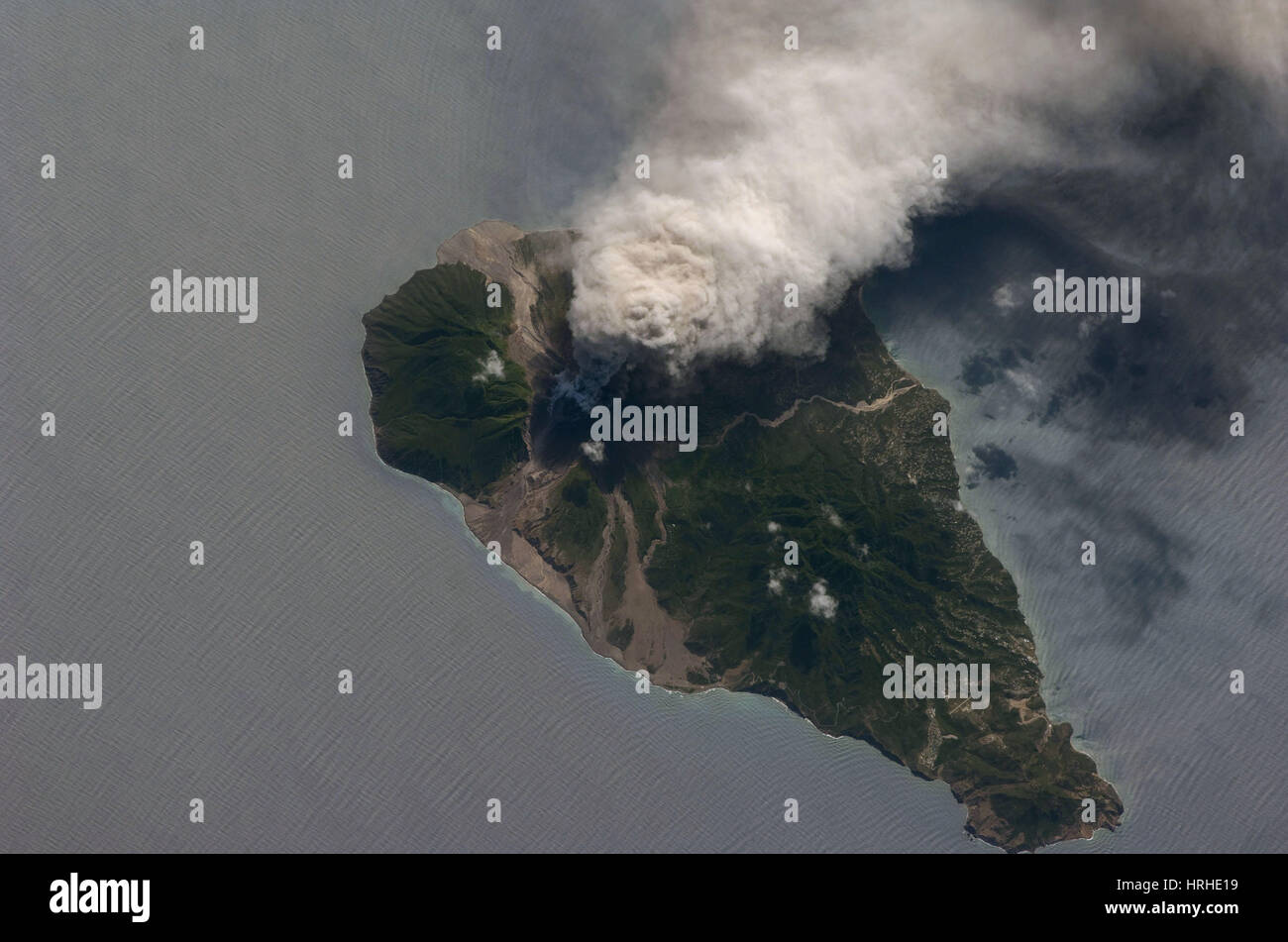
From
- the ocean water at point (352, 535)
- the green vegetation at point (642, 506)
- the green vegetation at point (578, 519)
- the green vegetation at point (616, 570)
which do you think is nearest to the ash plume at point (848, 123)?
the ocean water at point (352, 535)

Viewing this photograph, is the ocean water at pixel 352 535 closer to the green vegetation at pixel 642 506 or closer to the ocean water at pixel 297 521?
the ocean water at pixel 297 521

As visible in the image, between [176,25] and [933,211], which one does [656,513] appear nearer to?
[933,211]

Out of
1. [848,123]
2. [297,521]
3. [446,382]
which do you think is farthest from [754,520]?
[297,521]

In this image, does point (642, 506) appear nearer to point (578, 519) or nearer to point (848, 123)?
point (578, 519)

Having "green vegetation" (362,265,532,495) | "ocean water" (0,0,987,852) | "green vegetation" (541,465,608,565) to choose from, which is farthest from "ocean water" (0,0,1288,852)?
"green vegetation" (541,465,608,565)

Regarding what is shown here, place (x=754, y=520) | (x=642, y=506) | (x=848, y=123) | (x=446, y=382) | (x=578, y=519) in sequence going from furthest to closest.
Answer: (x=754, y=520) → (x=642, y=506) → (x=578, y=519) → (x=446, y=382) → (x=848, y=123)

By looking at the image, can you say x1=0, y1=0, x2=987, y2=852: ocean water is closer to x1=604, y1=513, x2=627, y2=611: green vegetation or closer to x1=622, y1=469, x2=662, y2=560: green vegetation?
x1=604, y1=513, x2=627, y2=611: green vegetation
